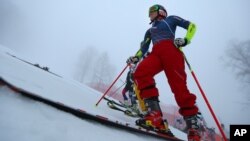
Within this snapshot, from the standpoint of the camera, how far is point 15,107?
1499 millimetres

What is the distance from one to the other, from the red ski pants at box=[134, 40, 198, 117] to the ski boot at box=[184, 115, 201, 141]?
0.25ft

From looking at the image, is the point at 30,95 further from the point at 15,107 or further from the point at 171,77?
the point at 171,77

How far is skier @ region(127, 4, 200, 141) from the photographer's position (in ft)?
9.93

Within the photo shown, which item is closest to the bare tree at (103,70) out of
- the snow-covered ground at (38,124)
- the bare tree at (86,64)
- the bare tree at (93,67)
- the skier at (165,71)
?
the bare tree at (93,67)

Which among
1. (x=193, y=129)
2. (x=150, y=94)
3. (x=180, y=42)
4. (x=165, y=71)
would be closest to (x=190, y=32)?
(x=180, y=42)

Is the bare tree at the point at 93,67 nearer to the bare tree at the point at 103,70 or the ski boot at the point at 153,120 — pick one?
the bare tree at the point at 103,70

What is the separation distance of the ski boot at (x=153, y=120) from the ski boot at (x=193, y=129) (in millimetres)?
246

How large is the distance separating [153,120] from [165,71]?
0.87 meters

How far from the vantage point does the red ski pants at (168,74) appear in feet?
10.1

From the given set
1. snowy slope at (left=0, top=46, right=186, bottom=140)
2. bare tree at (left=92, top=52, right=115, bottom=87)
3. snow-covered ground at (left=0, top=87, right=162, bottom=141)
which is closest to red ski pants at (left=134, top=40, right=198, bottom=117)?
snowy slope at (left=0, top=46, right=186, bottom=140)

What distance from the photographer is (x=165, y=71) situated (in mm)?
3520

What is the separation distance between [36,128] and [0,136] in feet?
0.91

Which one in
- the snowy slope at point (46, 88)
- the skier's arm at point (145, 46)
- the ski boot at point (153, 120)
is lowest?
the snowy slope at point (46, 88)

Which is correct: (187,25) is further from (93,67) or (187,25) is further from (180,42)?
(93,67)
